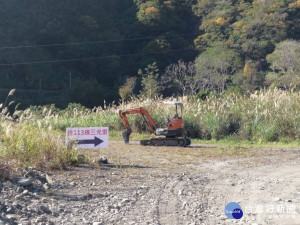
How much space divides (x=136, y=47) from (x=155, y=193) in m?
42.5

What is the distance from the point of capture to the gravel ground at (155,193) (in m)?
6.97

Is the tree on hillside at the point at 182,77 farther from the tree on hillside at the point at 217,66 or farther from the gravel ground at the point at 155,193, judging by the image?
the gravel ground at the point at 155,193

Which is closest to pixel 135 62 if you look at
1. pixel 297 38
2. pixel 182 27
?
pixel 182 27

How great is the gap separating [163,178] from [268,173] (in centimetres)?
231

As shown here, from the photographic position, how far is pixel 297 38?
49.3 m

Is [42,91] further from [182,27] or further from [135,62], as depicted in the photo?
[182,27]

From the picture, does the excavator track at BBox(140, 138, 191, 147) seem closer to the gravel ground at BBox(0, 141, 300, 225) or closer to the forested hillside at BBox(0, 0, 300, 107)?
the gravel ground at BBox(0, 141, 300, 225)

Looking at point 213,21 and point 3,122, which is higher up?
point 213,21

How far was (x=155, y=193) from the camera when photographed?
8391mm

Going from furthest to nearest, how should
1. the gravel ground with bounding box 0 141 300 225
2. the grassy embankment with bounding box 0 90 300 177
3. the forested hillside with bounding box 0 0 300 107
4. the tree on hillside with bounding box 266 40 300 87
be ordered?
the forested hillside with bounding box 0 0 300 107
the tree on hillside with bounding box 266 40 300 87
the grassy embankment with bounding box 0 90 300 177
the gravel ground with bounding box 0 141 300 225

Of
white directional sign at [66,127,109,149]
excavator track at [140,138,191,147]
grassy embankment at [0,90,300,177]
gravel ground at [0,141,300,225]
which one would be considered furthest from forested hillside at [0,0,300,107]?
gravel ground at [0,141,300,225]

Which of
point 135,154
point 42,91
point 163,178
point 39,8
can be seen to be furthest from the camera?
point 39,8

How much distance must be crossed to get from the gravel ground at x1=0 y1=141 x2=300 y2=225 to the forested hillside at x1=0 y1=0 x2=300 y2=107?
29.5m

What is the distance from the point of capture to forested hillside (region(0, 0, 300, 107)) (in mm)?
43219
